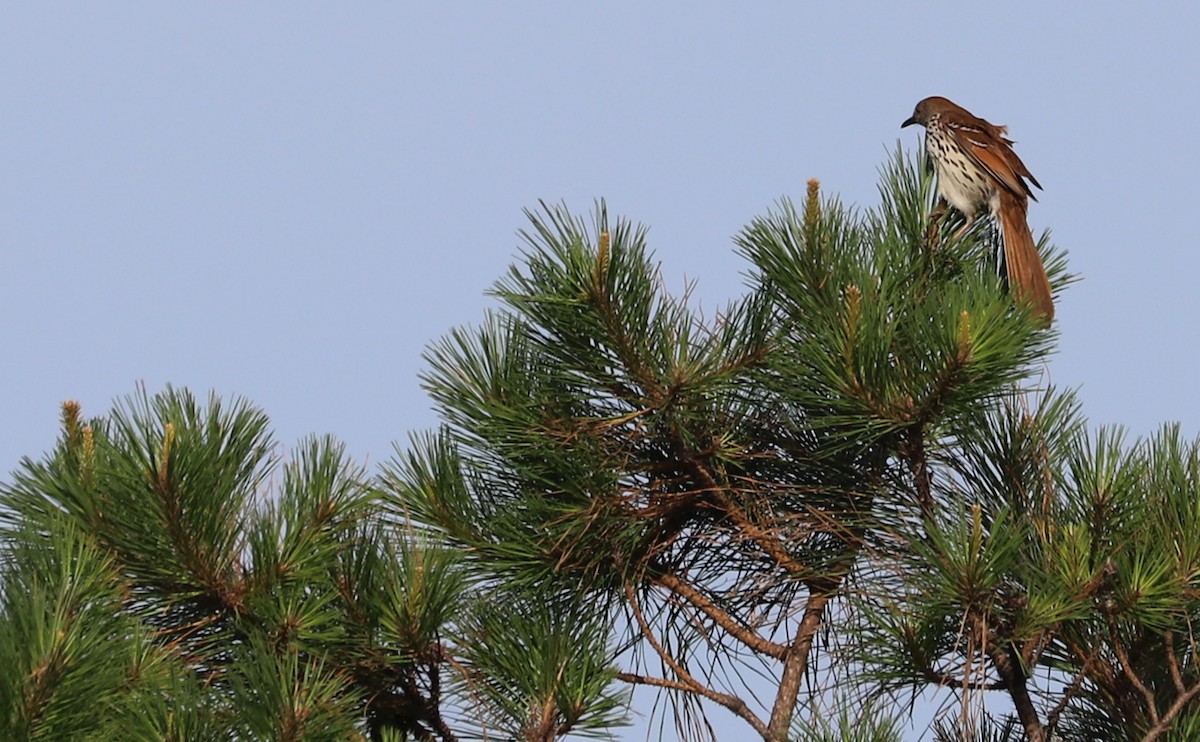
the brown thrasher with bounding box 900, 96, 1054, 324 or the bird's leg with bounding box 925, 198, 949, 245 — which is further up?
the brown thrasher with bounding box 900, 96, 1054, 324

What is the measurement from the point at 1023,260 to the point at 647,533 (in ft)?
4.69

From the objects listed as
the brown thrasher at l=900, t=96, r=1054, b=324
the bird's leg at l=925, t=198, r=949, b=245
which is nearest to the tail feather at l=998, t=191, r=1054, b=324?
the brown thrasher at l=900, t=96, r=1054, b=324

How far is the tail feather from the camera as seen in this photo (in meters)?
4.23

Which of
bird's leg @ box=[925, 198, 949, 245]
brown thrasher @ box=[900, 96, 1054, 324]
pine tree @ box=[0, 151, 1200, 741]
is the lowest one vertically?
pine tree @ box=[0, 151, 1200, 741]

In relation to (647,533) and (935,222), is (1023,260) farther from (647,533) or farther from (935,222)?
(647,533)

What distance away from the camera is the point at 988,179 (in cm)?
561

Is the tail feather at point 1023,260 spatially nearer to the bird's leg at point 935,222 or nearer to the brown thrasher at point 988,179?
the brown thrasher at point 988,179

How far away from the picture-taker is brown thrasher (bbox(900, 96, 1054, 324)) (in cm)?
452

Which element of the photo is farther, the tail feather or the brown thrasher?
the brown thrasher

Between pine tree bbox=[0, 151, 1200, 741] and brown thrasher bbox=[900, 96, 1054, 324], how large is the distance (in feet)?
1.37

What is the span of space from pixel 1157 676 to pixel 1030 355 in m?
0.90

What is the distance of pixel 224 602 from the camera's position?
11.8 ft

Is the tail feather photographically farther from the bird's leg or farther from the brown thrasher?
A: the bird's leg

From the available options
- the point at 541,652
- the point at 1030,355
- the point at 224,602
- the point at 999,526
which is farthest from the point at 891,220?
the point at 224,602
